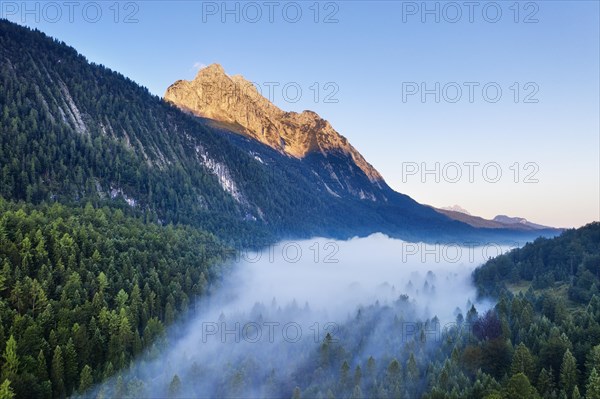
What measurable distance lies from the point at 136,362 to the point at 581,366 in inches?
5202

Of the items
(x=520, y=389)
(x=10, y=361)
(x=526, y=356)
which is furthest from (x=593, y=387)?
(x=10, y=361)

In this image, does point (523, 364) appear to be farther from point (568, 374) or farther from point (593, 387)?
point (593, 387)

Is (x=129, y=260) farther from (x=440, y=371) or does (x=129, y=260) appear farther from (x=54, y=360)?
(x=440, y=371)

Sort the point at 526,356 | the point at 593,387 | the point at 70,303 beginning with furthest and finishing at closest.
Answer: the point at 70,303, the point at 526,356, the point at 593,387

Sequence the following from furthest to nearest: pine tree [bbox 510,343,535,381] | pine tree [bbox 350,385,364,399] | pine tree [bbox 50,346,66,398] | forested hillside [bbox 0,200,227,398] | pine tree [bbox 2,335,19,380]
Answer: pine tree [bbox 350,385,364,399] → forested hillside [bbox 0,200,227,398] → pine tree [bbox 510,343,535,381] → pine tree [bbox 50,346,66,398] → pine tree [bbox 2,335,19,380]

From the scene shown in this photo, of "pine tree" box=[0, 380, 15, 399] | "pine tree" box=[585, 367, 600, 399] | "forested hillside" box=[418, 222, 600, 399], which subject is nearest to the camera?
"pine tree" box=[585, 367, 600, 399]

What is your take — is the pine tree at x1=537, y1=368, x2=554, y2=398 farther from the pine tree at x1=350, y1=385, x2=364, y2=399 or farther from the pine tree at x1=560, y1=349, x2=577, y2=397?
the pine tree at x1=350, y1=385, x2=364, y2=399

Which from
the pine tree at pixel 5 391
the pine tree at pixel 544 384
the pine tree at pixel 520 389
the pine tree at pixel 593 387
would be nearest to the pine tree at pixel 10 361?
the pine tree at pixel 5 391

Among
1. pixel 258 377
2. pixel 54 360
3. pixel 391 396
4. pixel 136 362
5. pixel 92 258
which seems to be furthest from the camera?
pixel 92 258

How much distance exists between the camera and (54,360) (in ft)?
396

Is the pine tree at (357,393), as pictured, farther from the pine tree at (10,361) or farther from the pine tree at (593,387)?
the pine tree at (10,361)

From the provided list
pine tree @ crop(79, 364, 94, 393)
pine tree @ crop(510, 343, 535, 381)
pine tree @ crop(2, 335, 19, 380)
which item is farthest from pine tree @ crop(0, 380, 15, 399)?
pine tree @ crop(510, 343, 535, 381)

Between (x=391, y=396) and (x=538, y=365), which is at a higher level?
(x=538, y=365)

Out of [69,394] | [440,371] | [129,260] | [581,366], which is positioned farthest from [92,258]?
[581,366]
